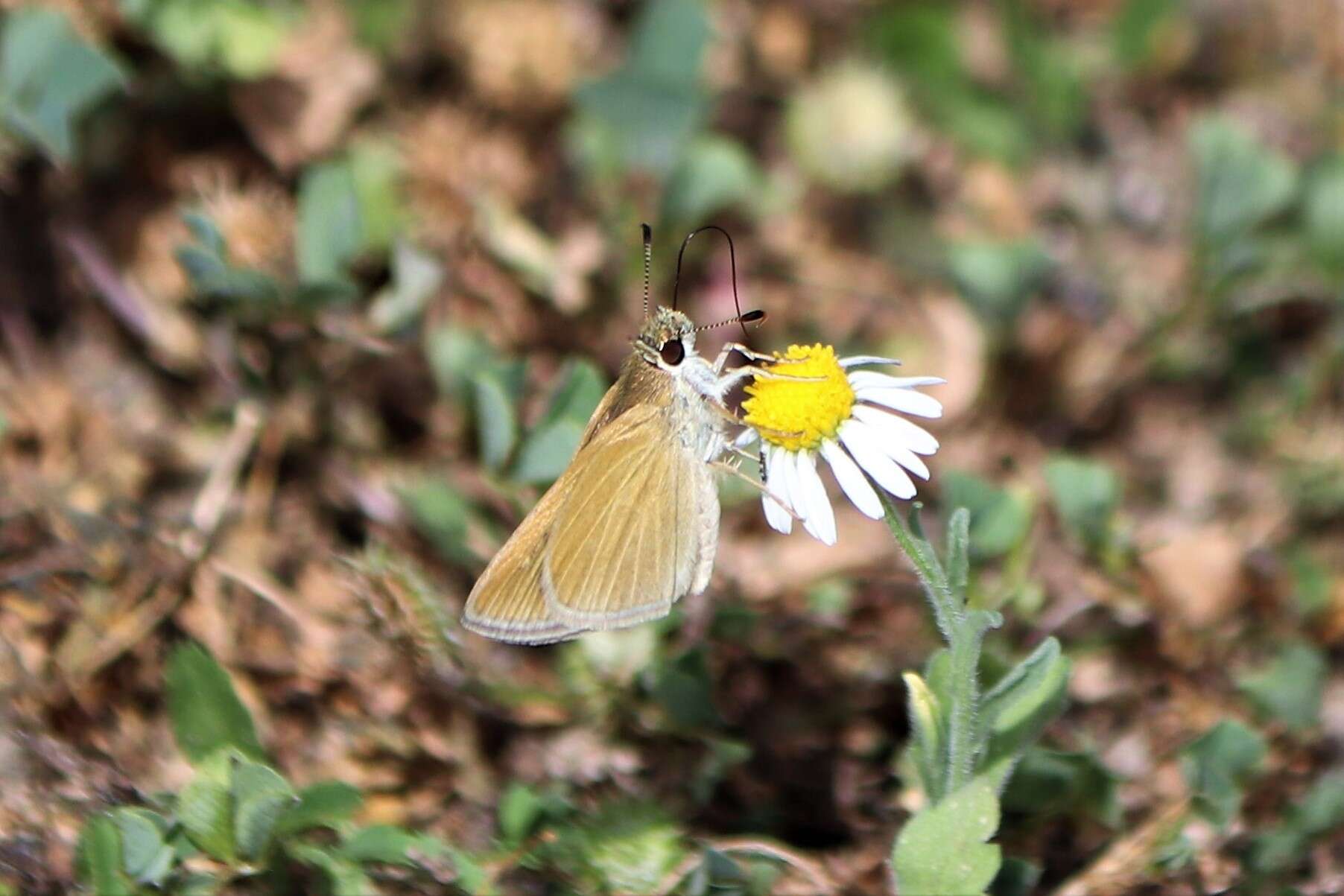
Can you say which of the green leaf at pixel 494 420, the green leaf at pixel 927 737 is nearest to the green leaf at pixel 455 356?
the green leaf at pixel 494 420

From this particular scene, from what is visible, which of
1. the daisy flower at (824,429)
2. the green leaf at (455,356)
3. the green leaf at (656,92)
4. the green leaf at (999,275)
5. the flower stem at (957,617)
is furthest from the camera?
the green leaf at (656,92)

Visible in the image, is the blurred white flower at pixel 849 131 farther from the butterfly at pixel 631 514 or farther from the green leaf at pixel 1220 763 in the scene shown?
the green leaf at pixel 1220 763

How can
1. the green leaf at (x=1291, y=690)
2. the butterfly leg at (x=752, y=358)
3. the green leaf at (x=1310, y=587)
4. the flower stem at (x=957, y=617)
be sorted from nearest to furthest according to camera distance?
1. the flower stem at (x=957, y=617)
2. the butterfly leg at (x=752, y=358)
3. the green leaf at (x=1291, y=690)
4. the green leaf at (x=1310, y=587)

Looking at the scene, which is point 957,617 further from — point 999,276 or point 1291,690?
point 999,276

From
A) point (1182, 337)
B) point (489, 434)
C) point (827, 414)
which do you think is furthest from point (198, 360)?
point (1182, 337)

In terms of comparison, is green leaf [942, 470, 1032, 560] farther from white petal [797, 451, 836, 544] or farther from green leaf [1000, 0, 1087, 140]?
green leaf [1000, 0, 1087, 140]

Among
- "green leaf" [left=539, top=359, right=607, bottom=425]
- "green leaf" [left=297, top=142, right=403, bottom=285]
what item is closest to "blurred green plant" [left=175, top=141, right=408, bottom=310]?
"green leaf" [left=297, top=142, right=403, bottom=285]
